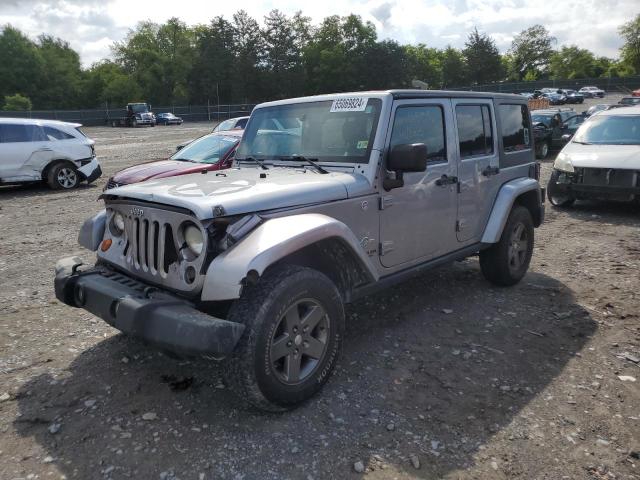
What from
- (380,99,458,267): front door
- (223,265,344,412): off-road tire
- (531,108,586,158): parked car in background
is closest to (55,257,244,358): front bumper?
(223,265,344,412): off-road tire

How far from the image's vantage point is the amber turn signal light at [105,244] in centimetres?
363

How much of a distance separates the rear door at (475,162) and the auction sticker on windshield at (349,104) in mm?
1056

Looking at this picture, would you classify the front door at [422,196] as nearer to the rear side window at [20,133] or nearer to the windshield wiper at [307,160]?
the windshield wiper at [307,160]

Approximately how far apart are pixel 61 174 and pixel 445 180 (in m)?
11.3

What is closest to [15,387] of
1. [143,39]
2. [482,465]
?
[482,465]

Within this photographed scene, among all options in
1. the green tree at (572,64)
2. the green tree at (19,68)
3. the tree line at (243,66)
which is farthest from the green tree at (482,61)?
the green tree at (19,68)

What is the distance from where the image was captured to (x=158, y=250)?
3.15m

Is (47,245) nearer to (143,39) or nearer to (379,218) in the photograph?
(379,218)

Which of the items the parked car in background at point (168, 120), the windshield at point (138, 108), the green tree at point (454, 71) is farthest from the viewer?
the green tree at point (454, 71)

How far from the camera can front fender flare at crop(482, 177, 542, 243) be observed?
4855mm

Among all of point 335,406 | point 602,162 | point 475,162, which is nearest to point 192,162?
point 475,162

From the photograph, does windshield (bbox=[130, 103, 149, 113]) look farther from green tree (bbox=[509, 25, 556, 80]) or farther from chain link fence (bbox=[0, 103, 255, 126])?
green tree (bbox=[509, 25, 556, 80])

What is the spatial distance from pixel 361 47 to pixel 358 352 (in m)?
85.6

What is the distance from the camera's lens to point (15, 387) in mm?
3576
